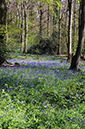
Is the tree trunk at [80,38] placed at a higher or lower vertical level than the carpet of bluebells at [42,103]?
higher

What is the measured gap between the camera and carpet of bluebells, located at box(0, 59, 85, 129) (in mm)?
3744

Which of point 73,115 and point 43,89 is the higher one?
point 43,89

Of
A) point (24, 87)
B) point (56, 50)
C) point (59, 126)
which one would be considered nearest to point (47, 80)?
point (24, 87)

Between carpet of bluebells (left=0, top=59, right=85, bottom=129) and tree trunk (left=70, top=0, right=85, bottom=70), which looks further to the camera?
tree trunk (left=70, top=0, right=85, bottom=70)

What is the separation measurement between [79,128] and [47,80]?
2.53m

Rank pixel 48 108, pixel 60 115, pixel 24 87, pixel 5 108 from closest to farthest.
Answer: pixel 5 108, pixel 60 115, pixel 48 108, pixel 24 87

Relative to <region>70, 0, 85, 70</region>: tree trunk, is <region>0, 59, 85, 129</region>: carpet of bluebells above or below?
below

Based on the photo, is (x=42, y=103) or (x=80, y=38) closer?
(x=42, y=103)

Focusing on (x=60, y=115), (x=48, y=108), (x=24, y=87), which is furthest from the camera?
(x=24, y=87)

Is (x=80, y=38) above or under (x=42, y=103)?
above

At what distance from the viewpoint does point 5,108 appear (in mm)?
3926

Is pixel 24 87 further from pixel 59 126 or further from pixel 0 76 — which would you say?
pixel 59 126

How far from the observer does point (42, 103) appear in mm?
4816

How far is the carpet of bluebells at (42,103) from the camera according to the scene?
12.3ft
